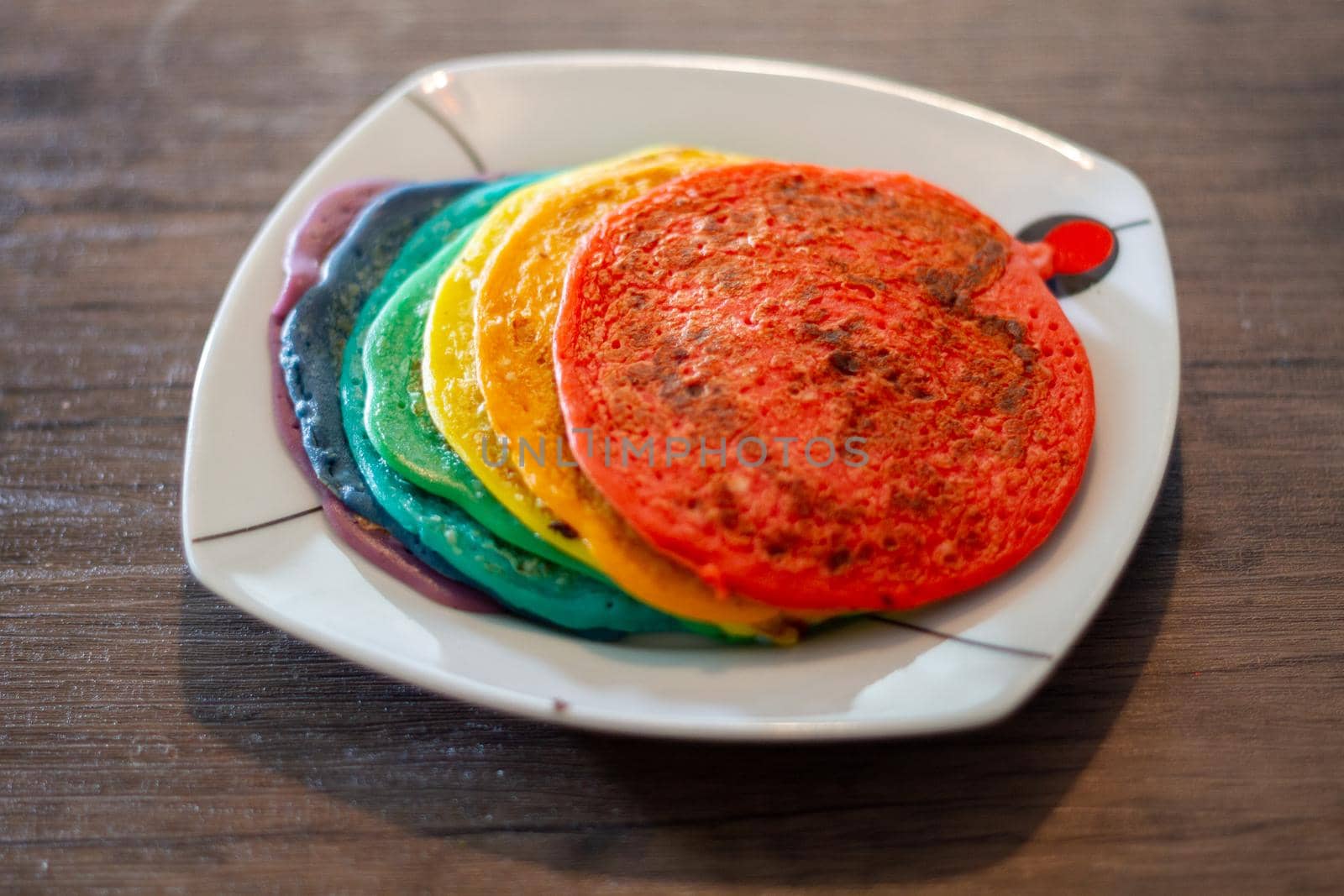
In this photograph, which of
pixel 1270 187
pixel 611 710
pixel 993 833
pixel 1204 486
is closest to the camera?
pixel 611 710

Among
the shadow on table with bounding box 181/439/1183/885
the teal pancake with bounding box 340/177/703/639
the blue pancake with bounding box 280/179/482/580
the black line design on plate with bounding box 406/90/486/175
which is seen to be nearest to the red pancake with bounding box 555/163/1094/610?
the teal pancake with bounding box 340/177/703/639

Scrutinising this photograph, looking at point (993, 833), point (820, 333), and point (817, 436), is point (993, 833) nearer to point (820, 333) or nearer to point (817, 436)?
point (817, 436)

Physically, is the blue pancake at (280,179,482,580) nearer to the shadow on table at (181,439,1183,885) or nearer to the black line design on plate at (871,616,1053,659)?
the shadow on table at (181,439,1183,885)

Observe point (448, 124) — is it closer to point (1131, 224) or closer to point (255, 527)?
point (255, 527)

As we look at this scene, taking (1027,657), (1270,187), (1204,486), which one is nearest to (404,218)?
(1027,657)

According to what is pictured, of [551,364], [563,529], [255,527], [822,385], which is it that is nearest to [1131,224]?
[822,385]
